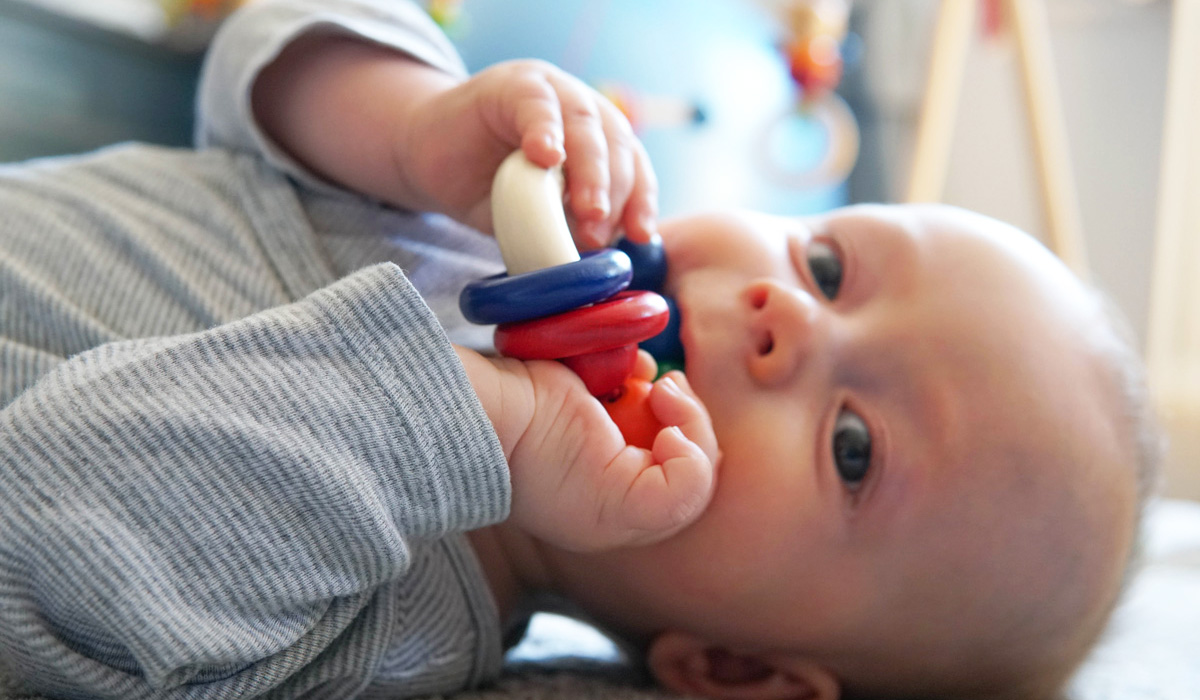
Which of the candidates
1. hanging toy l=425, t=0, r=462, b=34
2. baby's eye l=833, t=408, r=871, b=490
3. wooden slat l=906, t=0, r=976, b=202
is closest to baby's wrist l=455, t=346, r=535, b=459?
baby's eye l=833, t=408, r=871, b=490

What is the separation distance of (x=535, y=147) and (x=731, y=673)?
1.43 ft

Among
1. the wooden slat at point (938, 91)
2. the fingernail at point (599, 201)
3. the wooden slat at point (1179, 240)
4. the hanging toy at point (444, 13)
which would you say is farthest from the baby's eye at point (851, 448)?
the wooden slat at point (1179, 240)

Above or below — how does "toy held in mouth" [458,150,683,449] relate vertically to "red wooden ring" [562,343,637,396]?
above

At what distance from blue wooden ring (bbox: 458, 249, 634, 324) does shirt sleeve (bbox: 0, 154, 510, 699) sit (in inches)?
1.5

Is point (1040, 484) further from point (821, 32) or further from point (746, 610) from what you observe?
point (821, 32)

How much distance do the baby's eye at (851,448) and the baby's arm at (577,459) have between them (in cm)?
15

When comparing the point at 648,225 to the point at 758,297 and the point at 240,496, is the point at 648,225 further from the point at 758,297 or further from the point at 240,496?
the point at 240,496

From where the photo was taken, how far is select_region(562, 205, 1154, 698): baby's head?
25.7 inches

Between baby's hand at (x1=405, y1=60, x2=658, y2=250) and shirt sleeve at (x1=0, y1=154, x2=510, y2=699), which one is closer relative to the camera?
shirt sleeve at (x1=0, y1=154, x2=510, y2=699)

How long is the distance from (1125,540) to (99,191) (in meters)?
0.85

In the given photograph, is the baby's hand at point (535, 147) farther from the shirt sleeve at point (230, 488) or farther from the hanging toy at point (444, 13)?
the hanging toy at point (444, 13)

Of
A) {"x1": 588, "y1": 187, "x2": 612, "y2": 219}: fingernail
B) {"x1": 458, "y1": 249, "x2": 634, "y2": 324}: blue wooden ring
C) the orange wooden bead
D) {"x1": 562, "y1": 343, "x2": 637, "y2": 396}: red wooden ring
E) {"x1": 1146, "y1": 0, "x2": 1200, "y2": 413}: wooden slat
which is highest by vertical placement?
{"x1": 588, "y1": 187, "x2": 612, "y2": 219}: fingernail

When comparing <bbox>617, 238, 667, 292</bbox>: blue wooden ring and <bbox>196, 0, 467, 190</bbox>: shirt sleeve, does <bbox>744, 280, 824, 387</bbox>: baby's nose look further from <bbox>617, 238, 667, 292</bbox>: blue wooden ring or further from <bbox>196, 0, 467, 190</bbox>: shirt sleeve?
<bbox>196, 0, 467, 190</bbox>: shirt sleeve

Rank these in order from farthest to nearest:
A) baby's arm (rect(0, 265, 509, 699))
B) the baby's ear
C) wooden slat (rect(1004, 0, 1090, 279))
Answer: wooden slat (rect(1004, 0, 1090, 279))
the baby's ear
baby's arm (rect(0, 265, 509, 699))
